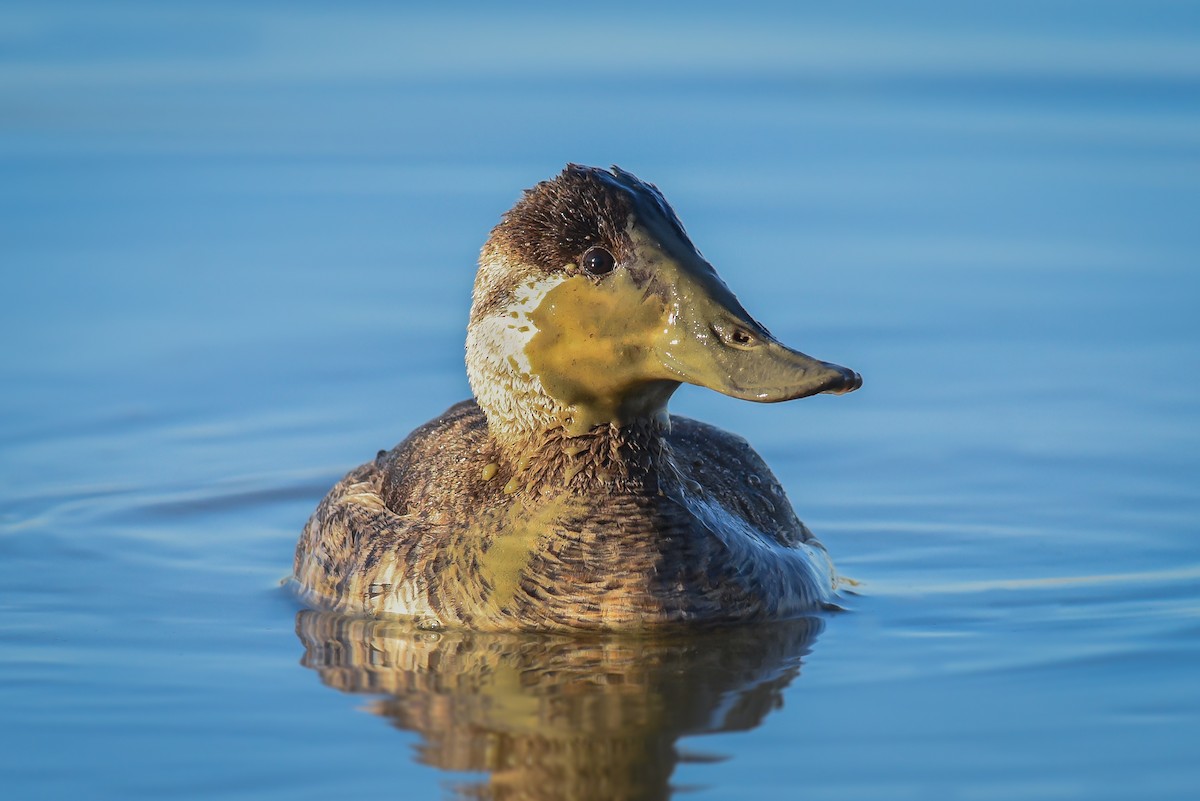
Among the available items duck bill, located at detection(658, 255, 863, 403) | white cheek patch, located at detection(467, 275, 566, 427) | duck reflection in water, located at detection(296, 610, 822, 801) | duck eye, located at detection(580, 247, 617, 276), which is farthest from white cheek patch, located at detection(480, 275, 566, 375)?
duck reflection in water, located at detection(296, 610, 822, 801)

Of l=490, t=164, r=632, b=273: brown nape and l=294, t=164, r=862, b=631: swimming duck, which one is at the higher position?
l=490, t=164, r=632, b=273: brown nape

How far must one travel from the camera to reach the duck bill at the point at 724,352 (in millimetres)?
8977

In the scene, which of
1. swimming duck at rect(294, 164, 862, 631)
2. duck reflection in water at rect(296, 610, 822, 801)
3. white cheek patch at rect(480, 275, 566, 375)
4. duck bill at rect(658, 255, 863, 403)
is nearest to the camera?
duck reflection in water at rect(296, 610, 822, 801)

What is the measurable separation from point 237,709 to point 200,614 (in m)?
1.57

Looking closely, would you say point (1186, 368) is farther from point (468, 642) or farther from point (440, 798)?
point (440, 798)

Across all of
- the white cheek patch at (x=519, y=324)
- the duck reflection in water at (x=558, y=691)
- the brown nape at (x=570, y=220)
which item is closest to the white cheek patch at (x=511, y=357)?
the white cheek patch at (x=519, y=324)

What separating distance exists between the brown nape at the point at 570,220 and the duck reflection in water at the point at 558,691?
156cm

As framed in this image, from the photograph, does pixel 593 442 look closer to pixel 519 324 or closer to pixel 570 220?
pixel 519 324

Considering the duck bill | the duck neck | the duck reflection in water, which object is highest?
the duck bill

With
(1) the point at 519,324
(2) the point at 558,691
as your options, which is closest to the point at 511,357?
(1) the point at 519,324

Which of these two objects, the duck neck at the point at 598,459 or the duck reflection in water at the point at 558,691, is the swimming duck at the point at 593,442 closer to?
the duck neck at the point at 598,459

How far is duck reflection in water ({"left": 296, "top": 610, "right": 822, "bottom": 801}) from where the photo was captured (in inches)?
314

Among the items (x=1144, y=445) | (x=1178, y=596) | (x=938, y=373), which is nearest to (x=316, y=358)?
(x=938, y=373)

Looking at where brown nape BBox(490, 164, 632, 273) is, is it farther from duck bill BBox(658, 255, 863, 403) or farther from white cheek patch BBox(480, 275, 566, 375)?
duck bill BBox(658, 255, 863, 403)
